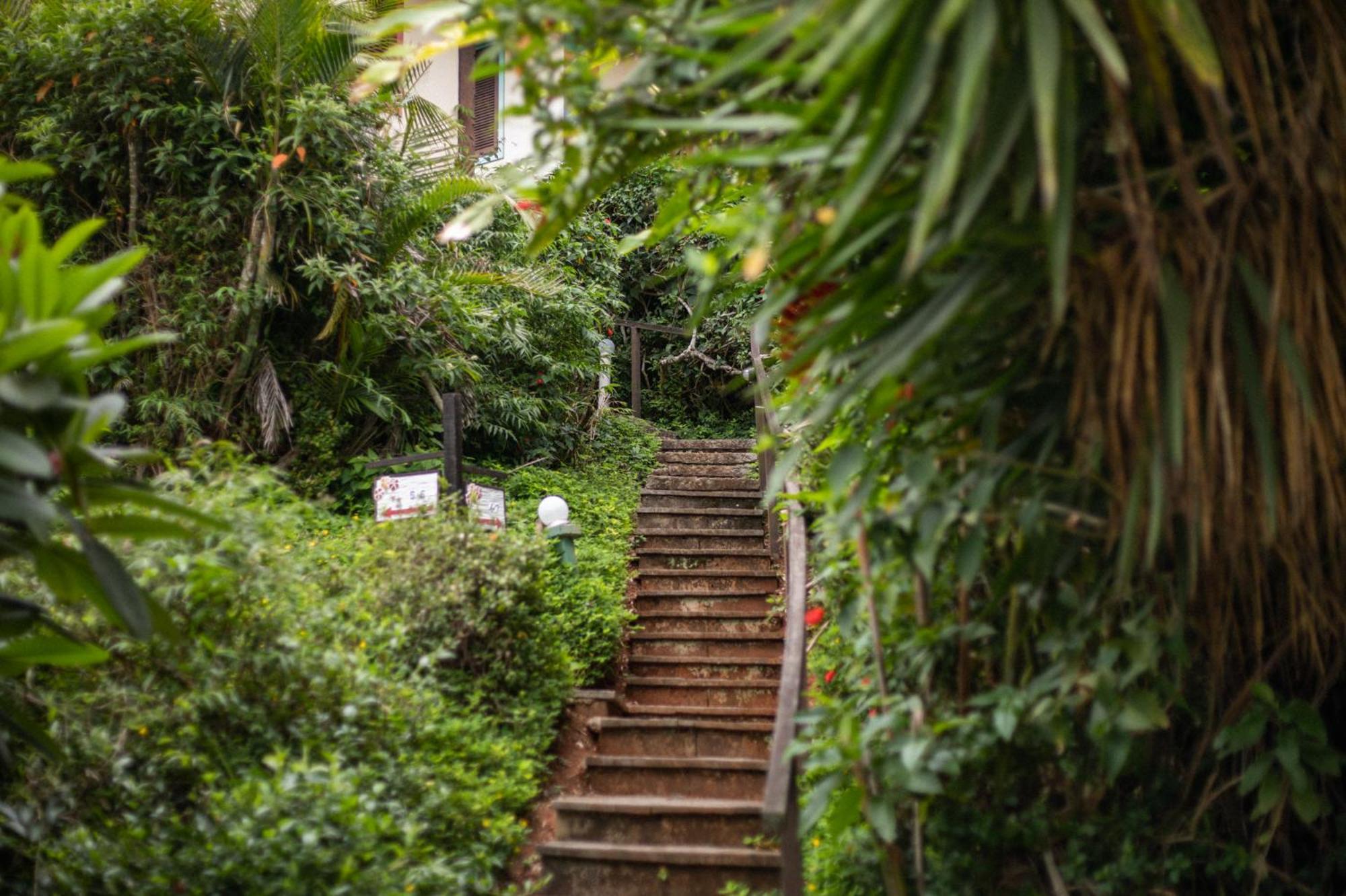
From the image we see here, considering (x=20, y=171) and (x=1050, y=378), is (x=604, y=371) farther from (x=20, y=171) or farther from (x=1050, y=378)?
(x=1050, y=378)

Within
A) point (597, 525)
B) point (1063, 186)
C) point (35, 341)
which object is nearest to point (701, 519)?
point (597, 525)

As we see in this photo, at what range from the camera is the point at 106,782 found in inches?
115

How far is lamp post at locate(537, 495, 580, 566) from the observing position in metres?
5.52

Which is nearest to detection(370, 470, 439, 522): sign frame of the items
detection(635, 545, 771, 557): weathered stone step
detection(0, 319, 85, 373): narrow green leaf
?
detection(635, 545, 771, 557): weathered stone step

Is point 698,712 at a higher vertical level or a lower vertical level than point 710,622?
lower

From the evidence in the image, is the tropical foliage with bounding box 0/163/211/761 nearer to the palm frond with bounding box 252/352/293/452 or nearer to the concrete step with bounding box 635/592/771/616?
the palm frond with bounding box 252/352/293/452

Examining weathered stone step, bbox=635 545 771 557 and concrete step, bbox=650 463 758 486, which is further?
concrete step, bbox=650 463 758 486

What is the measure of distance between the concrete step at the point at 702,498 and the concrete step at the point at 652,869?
3.60 metres

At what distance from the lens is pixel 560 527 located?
18.2 ft

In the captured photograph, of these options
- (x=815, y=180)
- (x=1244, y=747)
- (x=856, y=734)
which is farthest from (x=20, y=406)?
(x=1244, y=747)

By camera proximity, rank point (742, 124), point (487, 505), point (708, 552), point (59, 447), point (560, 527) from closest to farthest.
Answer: point (742, 124) → point (59, 447) → point (487, 505) → point (560, 527) → point (708, 552)

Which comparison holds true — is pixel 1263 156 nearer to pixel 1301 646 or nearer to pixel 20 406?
pixel 1301 646

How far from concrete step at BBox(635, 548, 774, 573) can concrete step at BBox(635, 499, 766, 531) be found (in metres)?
0.39

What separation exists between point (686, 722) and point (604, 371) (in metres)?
4.35
